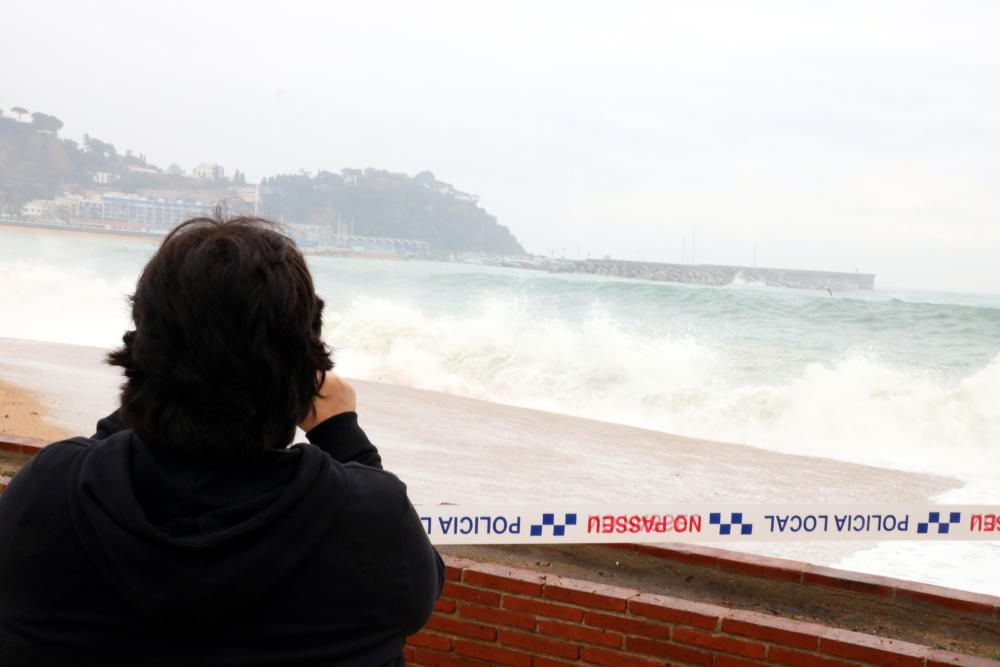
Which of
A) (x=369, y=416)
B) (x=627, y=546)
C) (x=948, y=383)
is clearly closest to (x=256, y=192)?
(x=369, y=416)

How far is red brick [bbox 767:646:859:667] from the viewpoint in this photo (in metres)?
2.67

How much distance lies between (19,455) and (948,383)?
13.8m

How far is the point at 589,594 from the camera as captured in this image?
2896mm

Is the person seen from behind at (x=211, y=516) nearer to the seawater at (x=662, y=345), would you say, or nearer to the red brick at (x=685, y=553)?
the red brick at (x=685, y=553)

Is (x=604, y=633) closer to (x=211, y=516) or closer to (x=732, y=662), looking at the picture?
(x=732, y=662)

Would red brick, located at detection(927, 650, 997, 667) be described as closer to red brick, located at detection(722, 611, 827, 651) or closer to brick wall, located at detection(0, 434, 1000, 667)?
brick wall, located at detection(0, 434, 1000, 667)

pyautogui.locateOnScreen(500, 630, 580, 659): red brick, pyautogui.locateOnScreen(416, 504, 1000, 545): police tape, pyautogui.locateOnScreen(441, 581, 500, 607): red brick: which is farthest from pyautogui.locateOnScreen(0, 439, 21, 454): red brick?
pyautogui.locateOnScreen(500, 630, 580, 659): red brick

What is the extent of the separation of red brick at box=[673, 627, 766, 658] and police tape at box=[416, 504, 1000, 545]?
2.21 feet

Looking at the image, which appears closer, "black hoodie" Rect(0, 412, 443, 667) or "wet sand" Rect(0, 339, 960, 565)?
"black hoodie" Rect(0, 412, 443, 667)

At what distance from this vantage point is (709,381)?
607 inches

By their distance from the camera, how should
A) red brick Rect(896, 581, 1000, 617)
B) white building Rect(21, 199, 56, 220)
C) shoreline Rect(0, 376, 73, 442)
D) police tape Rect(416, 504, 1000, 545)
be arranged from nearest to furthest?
red brick Rect(896, 581, 1000, 617), police tape Rect(416, 504, 1000, 545), shoreline Rect(0, 376, 73, 442), white building Rect(21, 199, 56, 220)

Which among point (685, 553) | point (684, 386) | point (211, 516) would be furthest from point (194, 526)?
point (684, 386)

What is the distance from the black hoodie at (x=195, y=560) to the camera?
912 millimetres

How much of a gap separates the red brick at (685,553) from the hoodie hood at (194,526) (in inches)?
108
